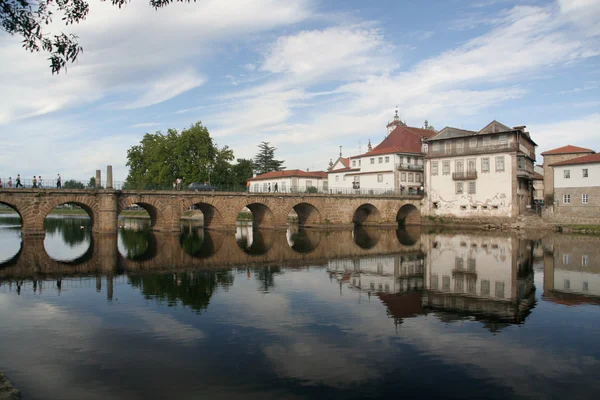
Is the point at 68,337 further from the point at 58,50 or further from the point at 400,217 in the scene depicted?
the point at 400,217

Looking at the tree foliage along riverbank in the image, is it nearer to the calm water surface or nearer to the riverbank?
the calm water surface

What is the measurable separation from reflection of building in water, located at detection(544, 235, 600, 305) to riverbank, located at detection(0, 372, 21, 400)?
16.0 meters

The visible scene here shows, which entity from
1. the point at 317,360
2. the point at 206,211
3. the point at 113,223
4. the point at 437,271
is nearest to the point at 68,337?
the point at 317,360

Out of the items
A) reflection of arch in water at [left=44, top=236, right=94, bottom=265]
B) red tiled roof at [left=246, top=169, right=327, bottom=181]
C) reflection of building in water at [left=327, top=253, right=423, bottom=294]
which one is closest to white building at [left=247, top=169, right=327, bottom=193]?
red tiled roof at [left=246, top=169, right=327, bottom=181]

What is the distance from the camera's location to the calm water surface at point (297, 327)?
881 cm

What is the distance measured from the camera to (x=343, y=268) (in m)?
23.5

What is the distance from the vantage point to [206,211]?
1764 inches

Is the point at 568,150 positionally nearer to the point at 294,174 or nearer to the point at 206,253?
the point at 294,174

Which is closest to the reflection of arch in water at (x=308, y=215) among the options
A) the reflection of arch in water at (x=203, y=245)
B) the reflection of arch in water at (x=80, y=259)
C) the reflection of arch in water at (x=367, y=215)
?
the reflection of arch in water at (x=367, y=215)

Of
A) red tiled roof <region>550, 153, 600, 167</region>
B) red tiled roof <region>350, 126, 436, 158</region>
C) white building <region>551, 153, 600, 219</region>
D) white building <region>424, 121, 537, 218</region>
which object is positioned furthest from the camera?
red tiled roof <region>350, 126, 436, 158</region>

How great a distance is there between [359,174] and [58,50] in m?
52.7

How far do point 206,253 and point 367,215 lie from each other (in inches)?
1184

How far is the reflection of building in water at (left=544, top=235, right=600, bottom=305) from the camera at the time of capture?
16.9 meters

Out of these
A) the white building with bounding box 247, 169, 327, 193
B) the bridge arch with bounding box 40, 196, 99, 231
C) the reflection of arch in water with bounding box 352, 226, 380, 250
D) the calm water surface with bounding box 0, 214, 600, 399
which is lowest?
the calm water surface with bounding box 0, 214, 600, 399
